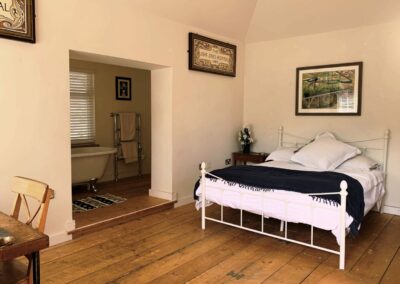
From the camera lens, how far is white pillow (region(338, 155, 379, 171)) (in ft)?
12.9

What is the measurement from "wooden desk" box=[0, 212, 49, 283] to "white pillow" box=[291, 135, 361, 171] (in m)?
3.24

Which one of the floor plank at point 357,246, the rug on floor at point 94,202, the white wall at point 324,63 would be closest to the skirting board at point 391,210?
the white wall at point 324,63

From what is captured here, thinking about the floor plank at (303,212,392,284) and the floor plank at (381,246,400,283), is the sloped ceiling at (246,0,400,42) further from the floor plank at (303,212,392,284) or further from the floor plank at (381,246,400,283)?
the floor plank at (381,246,400,283)

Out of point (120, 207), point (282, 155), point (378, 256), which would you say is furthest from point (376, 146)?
point (120, 207)

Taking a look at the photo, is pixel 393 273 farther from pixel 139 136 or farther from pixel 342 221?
pixel 139 136

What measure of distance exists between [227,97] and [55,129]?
2.77m

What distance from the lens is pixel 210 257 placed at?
116 inches

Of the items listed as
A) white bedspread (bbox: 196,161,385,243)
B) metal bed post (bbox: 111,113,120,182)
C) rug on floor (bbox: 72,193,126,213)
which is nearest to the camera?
white bedspread (bbox: 196,161,385,243)

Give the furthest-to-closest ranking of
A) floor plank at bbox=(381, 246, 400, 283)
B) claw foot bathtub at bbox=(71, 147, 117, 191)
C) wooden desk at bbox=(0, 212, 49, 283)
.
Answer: claw foot bathtub at bbox=(71, 147, 117, 191), floor plank at bbox=(381, 246, 400, 283), wooden desk at bbox=(0, 212, 49, 283)

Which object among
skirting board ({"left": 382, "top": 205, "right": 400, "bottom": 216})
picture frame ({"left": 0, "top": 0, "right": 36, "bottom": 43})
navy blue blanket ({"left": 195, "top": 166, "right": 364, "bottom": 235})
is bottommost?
skirting board ({"left": 382, "top": 205, "right": 400, "bottom": 216})

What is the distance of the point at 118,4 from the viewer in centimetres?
357

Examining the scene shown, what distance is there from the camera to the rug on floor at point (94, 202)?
415 cm

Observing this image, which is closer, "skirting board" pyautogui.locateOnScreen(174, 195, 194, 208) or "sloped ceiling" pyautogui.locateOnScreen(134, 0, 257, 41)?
"sloped ceiling" pyautogui.locateOnScreen(134, 0, 257, 41)

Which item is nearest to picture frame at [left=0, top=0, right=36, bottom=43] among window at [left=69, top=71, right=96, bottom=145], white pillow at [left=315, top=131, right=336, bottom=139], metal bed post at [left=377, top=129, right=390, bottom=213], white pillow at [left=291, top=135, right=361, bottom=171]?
window at [left=69, top=71, right=96, bottom=145]
